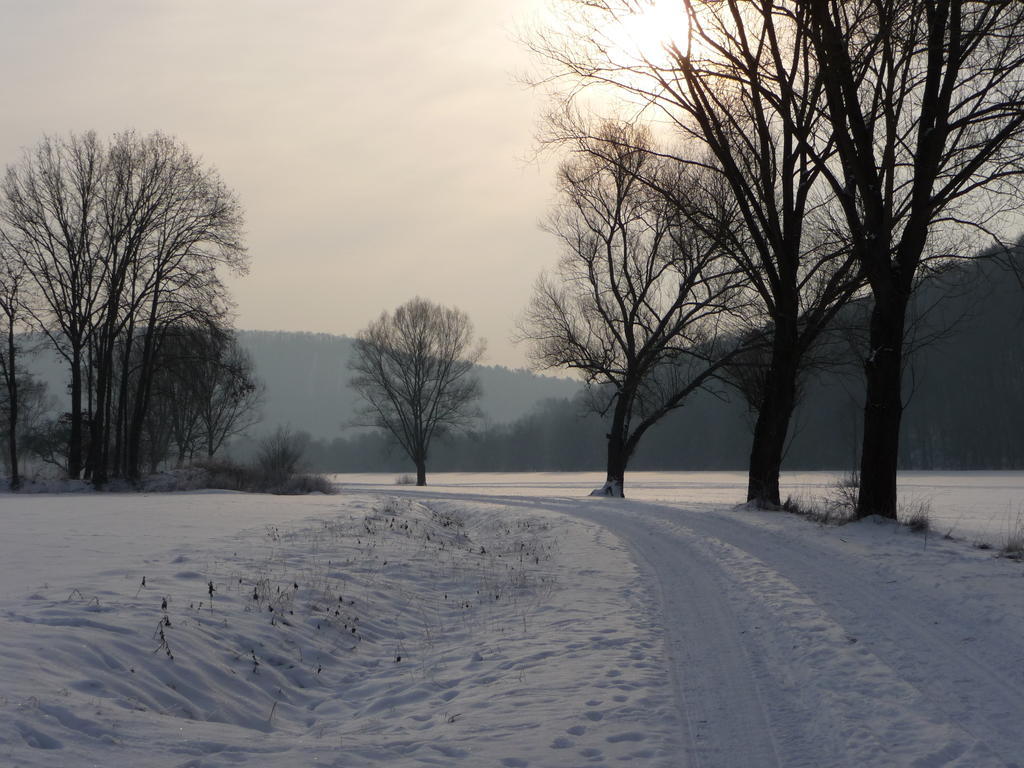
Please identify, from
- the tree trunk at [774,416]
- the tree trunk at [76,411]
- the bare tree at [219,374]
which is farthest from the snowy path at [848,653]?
the tree trunk at [76,411]

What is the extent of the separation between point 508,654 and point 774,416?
47.3ft

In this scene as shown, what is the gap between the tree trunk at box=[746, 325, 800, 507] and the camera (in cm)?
1944

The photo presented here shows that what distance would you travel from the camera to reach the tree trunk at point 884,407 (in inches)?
549

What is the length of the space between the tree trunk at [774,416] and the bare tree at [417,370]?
1565 inches

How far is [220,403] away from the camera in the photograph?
185 feet

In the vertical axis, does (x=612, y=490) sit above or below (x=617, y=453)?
Answer: below

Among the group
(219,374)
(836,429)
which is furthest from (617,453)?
(836,429)

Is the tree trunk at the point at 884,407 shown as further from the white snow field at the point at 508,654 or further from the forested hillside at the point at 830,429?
the forested hillside at the point at 830,429

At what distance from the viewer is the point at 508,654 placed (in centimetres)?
739

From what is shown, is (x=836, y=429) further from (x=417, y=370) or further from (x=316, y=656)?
(x=316, y=656)

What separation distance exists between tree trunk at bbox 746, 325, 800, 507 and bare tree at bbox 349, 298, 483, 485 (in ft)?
130

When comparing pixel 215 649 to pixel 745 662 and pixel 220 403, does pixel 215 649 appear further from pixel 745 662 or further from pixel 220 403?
pixel 220 403

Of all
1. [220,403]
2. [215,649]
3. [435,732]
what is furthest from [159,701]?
[220,403]

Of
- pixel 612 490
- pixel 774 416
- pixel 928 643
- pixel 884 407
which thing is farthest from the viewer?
pixel 612 490
